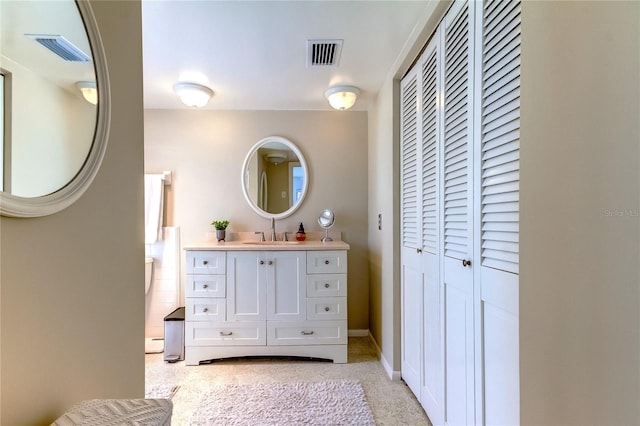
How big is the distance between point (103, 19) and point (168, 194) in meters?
2.24

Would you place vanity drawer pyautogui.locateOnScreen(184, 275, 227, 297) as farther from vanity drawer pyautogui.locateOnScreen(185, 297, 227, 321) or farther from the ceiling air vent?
the ceiling air vent

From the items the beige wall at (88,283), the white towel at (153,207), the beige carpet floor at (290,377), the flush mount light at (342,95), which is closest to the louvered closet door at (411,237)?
the beige carpet floor at (290,377)

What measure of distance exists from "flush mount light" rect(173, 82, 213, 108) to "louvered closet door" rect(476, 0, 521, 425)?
2006 mm

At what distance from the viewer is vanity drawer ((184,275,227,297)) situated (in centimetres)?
246

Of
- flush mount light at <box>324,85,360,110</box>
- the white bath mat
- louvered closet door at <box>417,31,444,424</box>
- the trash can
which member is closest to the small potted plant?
the trash can

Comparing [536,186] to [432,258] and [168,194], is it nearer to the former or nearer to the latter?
[432,258]

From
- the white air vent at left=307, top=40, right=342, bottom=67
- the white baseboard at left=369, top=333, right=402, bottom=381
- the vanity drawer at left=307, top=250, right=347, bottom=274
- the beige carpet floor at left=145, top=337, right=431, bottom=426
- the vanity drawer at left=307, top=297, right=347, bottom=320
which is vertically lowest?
the beige carpet floor at left=145, top=337, right=431, bottom=426

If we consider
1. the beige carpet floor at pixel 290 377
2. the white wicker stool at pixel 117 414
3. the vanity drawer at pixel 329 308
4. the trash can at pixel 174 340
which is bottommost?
the beige carpet floor at pixel 290 377

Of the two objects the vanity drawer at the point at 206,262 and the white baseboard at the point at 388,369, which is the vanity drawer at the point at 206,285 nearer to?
the vanity drawer at the point at 206,262

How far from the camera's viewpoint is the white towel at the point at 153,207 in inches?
112

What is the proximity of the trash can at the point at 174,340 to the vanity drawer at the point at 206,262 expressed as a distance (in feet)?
1.45

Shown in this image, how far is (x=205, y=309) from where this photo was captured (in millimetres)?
2461

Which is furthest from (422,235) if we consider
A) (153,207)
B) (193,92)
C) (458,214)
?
(153,207)

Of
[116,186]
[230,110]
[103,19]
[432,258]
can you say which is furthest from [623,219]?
[230,110]
